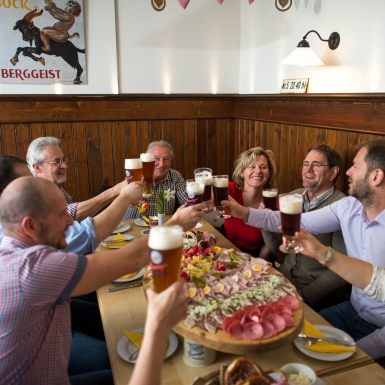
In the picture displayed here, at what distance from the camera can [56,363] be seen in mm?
1233

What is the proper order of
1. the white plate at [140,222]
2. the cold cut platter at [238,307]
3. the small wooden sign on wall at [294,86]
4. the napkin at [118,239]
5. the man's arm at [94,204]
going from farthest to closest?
the small wooden sign on wall at [294,86] < the white plate at [140,222] < the man's arm at [94,204] < the napkin at [118,239] < the cold cut platter at [238,307]

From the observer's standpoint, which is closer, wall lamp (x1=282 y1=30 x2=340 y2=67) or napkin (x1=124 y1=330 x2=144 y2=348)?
napkin (x1=124 y1=330 x2=144 y2=348)

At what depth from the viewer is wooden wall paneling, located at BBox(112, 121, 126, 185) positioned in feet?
14.7

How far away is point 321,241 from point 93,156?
297 cm

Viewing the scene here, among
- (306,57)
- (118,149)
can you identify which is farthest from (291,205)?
(118,149)

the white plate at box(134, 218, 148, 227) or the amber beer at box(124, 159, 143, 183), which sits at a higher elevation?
the amber beer at box(124, 159, 143, 183)

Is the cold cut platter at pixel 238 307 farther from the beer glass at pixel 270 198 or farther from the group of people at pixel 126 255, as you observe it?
the beer glass at pixel 270 198

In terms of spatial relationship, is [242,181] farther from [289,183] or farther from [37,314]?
[37,314]

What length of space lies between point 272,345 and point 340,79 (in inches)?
101

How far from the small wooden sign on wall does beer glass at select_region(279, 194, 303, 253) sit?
7.31ft

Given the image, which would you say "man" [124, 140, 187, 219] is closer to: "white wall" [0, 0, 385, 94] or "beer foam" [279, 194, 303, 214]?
"white wall" [0, 0, 385, 94]

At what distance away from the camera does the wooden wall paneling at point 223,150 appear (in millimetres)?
4962

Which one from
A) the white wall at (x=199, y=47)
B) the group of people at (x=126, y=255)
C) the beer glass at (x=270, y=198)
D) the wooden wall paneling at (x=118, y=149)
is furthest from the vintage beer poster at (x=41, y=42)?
the beer glass at (x=270, y=198)

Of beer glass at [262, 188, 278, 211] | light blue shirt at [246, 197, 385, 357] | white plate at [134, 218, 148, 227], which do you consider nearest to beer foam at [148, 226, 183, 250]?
light blue shirt at [246, 197, 385, 357]
